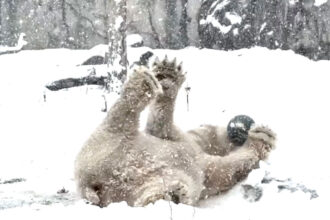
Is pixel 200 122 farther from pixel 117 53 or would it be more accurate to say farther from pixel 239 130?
pixel 239 130

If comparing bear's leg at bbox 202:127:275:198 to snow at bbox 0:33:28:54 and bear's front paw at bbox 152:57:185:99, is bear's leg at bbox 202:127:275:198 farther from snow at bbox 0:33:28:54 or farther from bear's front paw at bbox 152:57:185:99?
snow at bbox 0:33:28:54

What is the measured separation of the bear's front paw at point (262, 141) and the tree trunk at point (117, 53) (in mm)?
6190

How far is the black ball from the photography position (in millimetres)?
5363

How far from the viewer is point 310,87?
10742 millimetres

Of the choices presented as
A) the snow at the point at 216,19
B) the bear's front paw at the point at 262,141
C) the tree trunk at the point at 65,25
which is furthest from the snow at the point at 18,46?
the bear's front paw at the point at 262,141

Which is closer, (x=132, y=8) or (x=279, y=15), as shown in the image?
(x=279, y=15)

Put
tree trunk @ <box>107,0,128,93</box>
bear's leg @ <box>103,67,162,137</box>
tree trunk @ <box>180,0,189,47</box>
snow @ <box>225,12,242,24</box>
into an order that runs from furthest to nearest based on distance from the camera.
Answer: tree trunk @ <box>180,0,189,47</box>
snow @ <box>225,12,242,24</box>
tree trunk @ <box>107,0,128,93</box>
bear's leg @ <box>103,67,162,137</box>

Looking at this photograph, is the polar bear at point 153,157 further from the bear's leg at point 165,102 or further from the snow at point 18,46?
the snow at point 18,46

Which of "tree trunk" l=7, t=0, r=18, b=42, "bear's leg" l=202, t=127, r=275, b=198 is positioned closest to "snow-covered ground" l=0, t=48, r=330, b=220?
"bear's leg" l=202, t=127, r=275, b=198

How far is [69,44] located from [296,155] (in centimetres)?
1166

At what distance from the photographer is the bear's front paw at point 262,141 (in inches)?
199

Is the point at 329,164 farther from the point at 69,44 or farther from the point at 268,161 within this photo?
the point at 69,44

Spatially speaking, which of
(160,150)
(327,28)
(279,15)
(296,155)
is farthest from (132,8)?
(160,150)

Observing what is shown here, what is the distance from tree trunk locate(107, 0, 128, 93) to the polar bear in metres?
6.32
